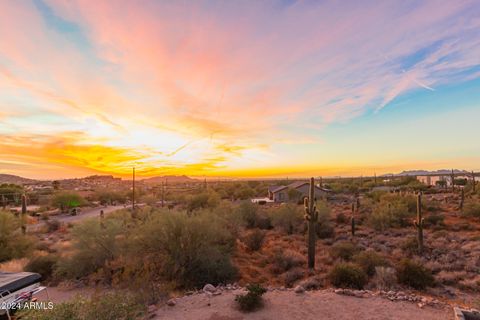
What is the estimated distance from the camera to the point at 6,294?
18.7ft

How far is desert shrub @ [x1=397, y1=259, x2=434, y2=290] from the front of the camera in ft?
35.1

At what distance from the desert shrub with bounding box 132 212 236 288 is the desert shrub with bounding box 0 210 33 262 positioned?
7.94m

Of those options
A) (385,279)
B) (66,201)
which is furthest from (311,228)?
(66,201)

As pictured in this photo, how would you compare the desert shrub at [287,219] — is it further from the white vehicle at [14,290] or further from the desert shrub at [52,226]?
the desert shrub at [52,226]

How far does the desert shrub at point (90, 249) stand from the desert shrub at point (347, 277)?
9.61 metres

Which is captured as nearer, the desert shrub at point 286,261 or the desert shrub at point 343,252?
the desert shrub at point 286,261

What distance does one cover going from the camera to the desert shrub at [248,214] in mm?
25078

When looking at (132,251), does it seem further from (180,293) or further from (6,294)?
(6,294)

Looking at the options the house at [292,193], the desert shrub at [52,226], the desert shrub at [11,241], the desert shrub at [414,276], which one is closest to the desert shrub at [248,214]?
the desert shrub at [414,276]

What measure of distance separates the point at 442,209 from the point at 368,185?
119 feet

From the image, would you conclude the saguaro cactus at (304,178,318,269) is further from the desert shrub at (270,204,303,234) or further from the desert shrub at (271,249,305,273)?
the desert shrub at (270,204,303,234)

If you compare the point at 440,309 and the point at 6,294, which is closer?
the point at 6,294

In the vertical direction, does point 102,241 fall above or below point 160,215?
below

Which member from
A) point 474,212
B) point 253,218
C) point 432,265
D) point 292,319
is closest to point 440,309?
point 292,319
